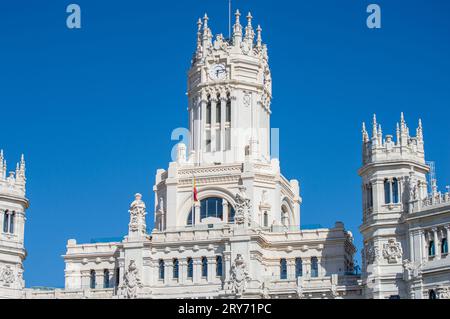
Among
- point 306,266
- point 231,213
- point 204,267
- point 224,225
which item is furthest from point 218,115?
point 204,267

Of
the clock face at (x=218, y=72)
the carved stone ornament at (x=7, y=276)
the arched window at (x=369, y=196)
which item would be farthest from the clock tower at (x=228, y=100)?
the carved stone ornament at (x=7, y=276)

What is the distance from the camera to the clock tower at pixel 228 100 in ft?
421

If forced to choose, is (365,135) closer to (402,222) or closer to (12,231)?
(402,222)

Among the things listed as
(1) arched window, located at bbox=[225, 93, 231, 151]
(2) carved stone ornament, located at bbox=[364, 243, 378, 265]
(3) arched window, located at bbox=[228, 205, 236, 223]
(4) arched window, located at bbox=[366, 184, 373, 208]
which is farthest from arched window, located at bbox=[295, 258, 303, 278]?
(1) arched window, located at bbox=[225, 93, 231, 151]

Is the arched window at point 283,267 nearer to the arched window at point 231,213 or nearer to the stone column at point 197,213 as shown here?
the arched window at point 231,213

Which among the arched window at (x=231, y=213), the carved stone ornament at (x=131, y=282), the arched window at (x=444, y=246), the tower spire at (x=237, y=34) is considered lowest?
the carved stone ornament at (x=131, y=282)

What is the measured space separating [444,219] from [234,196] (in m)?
30.1

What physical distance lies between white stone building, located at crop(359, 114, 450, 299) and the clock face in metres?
26.5

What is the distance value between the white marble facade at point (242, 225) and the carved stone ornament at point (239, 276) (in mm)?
153

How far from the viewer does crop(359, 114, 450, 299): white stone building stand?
Answer: 99000 millimetres

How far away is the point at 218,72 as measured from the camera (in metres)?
131

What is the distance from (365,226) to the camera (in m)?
106

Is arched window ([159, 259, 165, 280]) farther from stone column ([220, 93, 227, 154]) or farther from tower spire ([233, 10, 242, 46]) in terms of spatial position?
tower spire ([233, 10, 242, 46])
